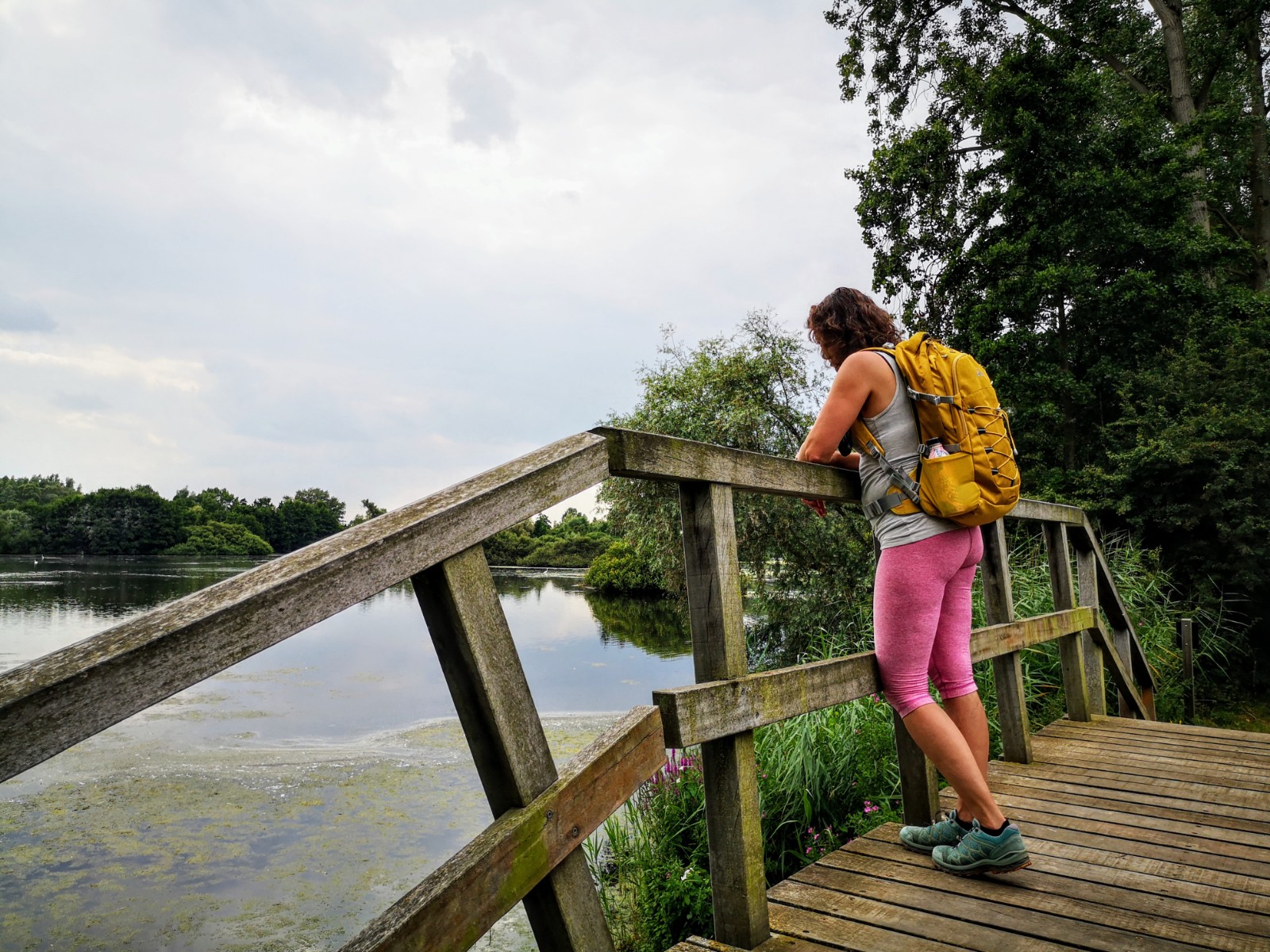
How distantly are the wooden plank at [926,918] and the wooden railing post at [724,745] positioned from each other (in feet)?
0.63

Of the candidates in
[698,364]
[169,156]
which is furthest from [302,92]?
[169,156]

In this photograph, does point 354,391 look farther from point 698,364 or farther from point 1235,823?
point 1235,823

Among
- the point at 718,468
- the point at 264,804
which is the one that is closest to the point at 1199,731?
the point at 718,468

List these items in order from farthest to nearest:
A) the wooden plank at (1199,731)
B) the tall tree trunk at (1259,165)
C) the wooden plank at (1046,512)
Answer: the tall tree trunk at (1259,165), the wooden plank at (1199,731), the wooden plank at (1046,512)

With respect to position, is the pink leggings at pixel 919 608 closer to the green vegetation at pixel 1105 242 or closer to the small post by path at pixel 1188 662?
the small post by path at pixel 1188 662

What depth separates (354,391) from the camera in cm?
4641

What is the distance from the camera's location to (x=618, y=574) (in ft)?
80.7

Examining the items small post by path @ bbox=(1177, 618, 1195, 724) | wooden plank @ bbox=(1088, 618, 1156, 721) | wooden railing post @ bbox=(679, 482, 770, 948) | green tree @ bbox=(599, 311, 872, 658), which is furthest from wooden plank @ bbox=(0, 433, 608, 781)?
green tree @ bbox=(599, 311, 872, 658)

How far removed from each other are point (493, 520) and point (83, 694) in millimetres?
583

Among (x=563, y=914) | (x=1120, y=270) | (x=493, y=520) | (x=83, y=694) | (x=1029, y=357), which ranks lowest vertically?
(x=563, y=914)

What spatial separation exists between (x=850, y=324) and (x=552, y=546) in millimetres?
37755

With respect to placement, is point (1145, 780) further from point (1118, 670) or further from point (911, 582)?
point (911, 582)

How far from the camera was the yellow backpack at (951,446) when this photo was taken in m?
1.97

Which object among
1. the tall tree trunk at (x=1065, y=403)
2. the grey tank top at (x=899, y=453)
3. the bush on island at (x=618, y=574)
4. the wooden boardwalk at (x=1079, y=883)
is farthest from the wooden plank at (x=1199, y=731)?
the bush on island at (x=618, y=574)
